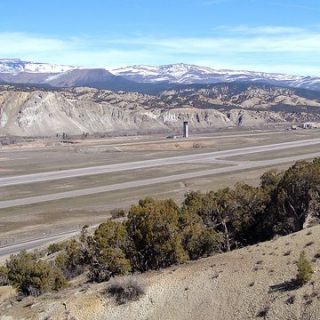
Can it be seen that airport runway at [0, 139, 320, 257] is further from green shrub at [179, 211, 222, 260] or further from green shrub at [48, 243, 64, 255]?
green shrub at [179, 211, 222, 260]

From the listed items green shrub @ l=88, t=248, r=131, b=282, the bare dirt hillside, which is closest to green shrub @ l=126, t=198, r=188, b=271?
green shrub @ l=88, t=248, r=131, b=282

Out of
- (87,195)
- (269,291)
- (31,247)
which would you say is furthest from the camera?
(87,195)

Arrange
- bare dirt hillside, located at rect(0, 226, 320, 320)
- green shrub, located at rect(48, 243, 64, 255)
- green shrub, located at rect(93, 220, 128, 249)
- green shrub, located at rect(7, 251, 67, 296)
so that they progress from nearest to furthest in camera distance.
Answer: bare dirt hillside, located at rect(0, 226, 320, 320) → green shrub, located at rect(7, 251, 67, 296) → green shrub, located at rect(93, 220, 128, 249) → green shrub, located at rect(48, 243, 64, 255)

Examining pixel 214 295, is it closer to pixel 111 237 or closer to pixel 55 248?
pixel 111 237

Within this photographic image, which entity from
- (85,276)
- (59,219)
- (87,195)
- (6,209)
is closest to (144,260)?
(85,276)

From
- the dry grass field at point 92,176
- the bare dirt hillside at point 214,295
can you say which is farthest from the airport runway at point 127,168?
the bare dirt hillside at point 214,295

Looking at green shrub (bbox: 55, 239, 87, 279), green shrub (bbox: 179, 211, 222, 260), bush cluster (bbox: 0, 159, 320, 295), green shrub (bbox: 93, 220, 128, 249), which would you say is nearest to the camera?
bush cluster (bbox: 0, 159, 320, 295)

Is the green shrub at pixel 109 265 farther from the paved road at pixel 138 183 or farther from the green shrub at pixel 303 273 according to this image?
the paved road at pixel 138 183

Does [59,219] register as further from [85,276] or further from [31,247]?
[85,276]

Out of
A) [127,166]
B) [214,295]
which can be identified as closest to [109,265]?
[214,295]
